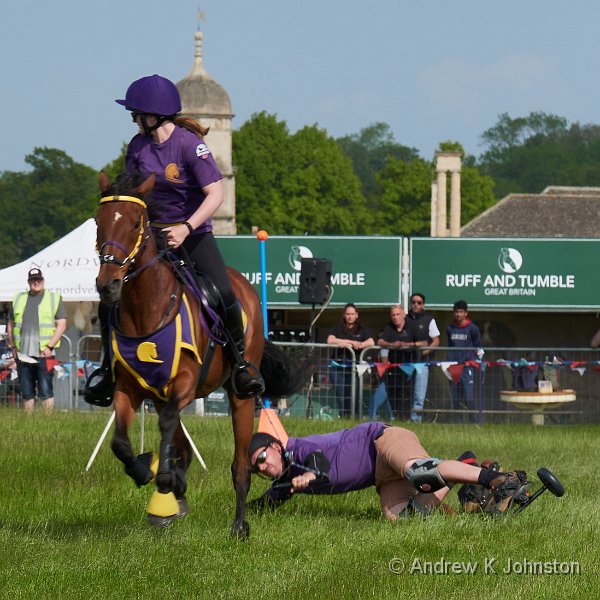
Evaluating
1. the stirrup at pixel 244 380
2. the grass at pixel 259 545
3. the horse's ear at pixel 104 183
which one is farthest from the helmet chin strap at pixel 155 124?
the grass at pixel 259 545

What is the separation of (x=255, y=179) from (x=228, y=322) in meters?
94.8

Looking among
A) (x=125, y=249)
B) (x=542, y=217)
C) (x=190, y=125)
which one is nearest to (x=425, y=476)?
(x=125, y=249)

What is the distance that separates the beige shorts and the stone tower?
65.4m

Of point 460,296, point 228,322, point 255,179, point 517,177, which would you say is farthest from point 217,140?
point 517,177

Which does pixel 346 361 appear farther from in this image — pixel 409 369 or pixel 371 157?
pixel 371 157

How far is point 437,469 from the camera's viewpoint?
9.23 m

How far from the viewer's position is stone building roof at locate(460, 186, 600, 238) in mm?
74688

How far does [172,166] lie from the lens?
9.10 m

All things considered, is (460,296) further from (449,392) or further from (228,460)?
(228,460)

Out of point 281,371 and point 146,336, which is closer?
point 146,336

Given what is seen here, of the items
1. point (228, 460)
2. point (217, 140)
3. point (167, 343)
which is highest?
point (217, 140)

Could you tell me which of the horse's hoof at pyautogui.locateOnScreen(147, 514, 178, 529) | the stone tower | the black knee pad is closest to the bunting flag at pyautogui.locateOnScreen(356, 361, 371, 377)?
the black knee pad

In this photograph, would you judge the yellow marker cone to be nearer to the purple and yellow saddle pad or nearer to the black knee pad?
the purple and yellow saddle pad

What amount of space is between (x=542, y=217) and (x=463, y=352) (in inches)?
2289
